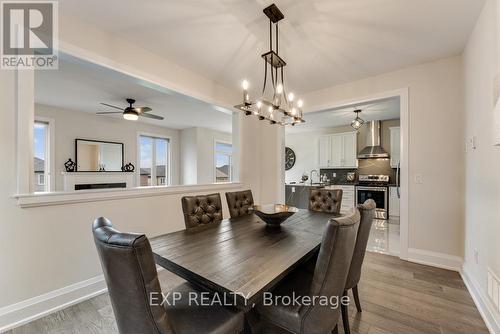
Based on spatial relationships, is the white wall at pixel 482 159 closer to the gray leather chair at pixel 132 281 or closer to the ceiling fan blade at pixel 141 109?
the gray leather chair at pixel 132 281

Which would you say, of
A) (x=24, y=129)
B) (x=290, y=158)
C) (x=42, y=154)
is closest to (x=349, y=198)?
(x=290, y=158)

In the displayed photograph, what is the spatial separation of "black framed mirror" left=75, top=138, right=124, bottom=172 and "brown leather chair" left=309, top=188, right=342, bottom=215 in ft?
16.9

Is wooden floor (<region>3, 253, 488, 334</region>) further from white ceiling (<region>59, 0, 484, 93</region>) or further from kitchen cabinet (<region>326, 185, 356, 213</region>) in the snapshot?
kitchen cabinet (<region>326, 185, 356, 213</region>)

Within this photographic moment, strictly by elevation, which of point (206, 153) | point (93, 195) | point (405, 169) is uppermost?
point (206, 153)

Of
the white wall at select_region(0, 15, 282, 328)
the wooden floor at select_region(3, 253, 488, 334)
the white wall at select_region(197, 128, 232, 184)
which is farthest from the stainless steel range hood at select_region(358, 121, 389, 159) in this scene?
the white wall at select_region(0, 15, 282, 328)

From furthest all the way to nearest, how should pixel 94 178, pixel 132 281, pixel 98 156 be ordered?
pixel 98 156
pixel 94 178
pixel 132 281

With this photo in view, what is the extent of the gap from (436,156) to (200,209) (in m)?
3.04

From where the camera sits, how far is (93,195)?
219 centimetres

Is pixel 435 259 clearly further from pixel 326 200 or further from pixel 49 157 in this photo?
pixel 49 157

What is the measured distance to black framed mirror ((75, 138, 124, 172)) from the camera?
5.06 m

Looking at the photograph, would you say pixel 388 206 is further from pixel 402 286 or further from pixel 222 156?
pixel 222 156

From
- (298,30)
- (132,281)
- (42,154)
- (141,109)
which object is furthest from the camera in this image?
(42,154)

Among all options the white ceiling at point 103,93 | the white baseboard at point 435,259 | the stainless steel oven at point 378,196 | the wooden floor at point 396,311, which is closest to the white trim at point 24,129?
the white ceiling at point 103,93

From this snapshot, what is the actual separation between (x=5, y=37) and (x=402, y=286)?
4.29 metres
